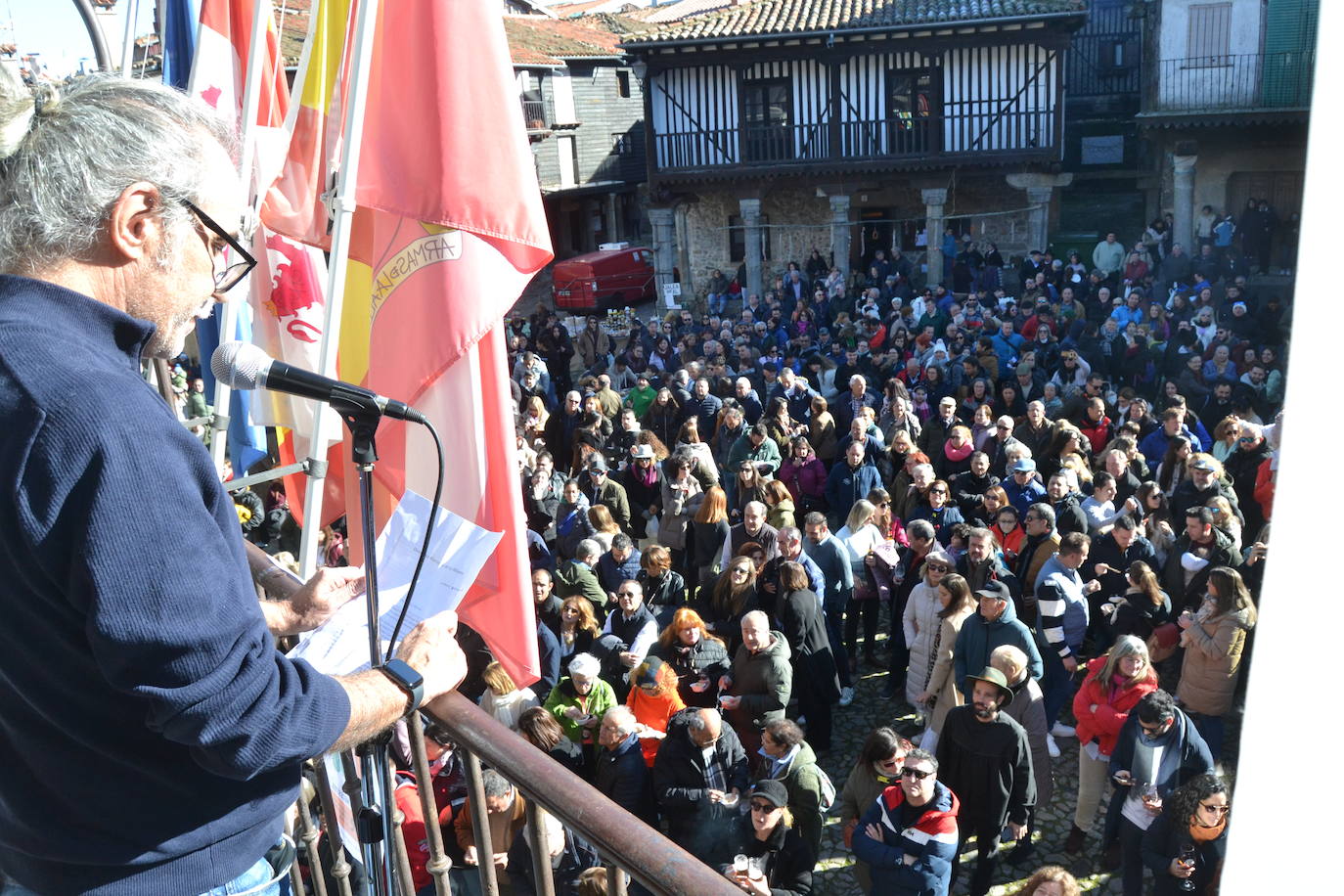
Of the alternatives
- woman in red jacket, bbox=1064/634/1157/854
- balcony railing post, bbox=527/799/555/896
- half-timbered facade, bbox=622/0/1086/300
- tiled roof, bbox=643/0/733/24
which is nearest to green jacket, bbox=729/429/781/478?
woman in red jacket, bbox=1064/634/1157/854

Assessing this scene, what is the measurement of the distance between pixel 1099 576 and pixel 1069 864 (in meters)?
2.04

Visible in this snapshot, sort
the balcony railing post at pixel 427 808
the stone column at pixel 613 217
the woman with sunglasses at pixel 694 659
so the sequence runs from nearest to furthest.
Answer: the balcony railing post at pixel 427 808 → the woman with sunglasses at pixel 694 659 → the stone column at pixel 613 217

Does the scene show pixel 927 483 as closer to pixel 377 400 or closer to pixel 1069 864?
pixel 1069 864

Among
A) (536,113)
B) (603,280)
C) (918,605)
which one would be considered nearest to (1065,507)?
(918,605)

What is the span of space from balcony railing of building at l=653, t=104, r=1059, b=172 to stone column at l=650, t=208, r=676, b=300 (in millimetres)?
1306

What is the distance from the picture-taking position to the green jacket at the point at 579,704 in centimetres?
631

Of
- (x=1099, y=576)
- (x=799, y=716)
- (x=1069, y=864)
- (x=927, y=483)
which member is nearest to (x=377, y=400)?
(x=1069, y=864)

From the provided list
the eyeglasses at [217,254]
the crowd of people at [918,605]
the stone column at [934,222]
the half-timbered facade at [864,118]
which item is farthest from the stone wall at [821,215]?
the eyeglasses at [217,254]

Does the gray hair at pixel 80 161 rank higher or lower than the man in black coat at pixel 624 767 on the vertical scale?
higher

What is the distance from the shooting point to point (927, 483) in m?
8.77

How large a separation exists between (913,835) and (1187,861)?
1.15 metres

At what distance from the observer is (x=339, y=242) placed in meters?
3.71

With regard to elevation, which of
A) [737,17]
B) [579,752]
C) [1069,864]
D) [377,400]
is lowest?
[1069,864]

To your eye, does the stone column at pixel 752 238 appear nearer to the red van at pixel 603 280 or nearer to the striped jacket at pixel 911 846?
the red van at pixel 603 280
